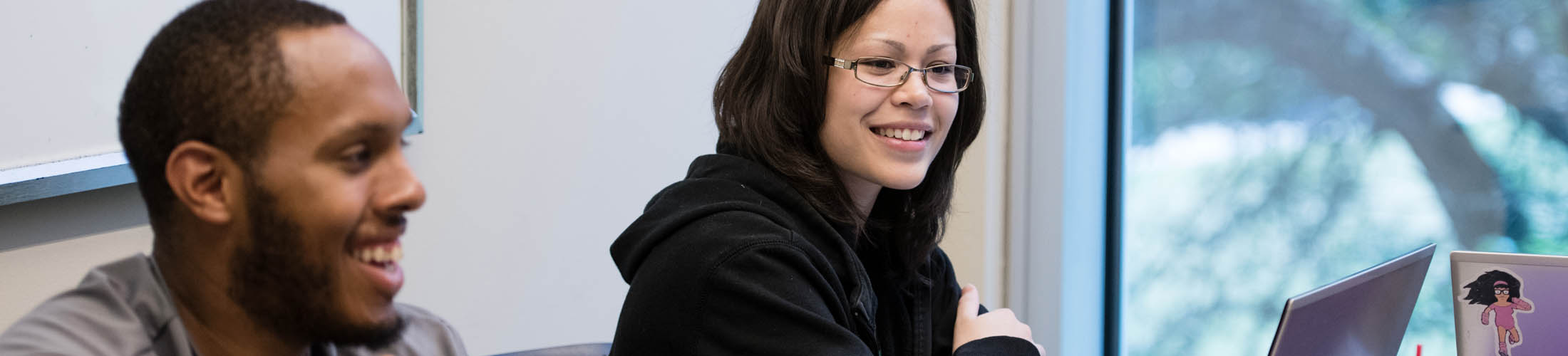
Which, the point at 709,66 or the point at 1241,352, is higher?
the point at 709,66

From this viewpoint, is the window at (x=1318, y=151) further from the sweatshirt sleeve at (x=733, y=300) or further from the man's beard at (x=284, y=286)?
the man's beard at (x=284, y=286)

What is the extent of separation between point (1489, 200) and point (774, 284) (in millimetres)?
1483

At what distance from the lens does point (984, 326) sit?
1.27m

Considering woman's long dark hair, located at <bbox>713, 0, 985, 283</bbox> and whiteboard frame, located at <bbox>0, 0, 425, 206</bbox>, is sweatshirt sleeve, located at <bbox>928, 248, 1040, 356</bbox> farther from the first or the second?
whiteboard frame, located at <bbox>0, 0, 425, 206</bbox>

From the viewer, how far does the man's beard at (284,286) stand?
0.55 meters

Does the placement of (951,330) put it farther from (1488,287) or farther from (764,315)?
(1488,287)

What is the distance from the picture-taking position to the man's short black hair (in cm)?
54

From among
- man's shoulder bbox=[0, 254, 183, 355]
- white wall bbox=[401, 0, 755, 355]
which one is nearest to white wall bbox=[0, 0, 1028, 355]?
white wall bbox=[401, 0, 755, 355]

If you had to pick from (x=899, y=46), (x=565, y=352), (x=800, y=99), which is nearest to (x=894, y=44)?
(x=899, y=46)

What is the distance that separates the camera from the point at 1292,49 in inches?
82.7

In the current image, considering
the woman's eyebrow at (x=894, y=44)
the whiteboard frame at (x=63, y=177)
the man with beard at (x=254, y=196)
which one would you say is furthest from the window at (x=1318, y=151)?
the man with beard at (x=254, y=196)

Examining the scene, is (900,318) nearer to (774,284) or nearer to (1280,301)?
(774,284)

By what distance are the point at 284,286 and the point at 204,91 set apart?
104 mm

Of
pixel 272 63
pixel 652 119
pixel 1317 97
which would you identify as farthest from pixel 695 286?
pixel 1317 97
